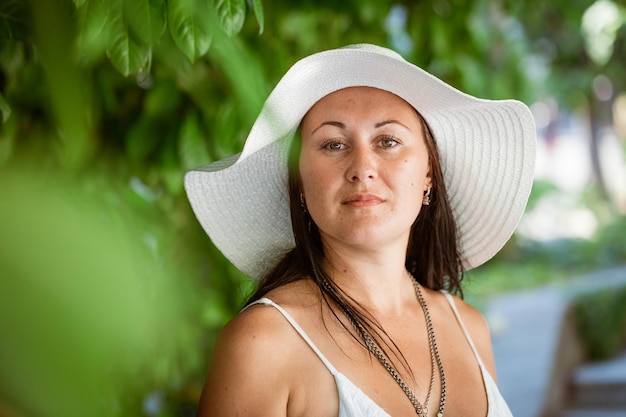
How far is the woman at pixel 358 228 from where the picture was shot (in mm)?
1389

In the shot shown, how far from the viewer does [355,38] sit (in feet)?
7.61

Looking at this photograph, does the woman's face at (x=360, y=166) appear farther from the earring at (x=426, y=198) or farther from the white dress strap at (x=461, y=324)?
the white dress strap at (x=461, y=324)

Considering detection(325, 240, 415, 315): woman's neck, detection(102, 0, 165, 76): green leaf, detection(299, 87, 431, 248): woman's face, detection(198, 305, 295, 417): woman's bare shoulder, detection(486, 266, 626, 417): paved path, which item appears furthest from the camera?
detection(486, 266, 626, 417): paved path

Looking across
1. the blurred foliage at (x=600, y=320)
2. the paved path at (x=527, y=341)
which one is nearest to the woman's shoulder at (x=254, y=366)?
the paved path at (x=527, y=341)

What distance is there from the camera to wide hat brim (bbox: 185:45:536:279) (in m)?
Answer: 1.45

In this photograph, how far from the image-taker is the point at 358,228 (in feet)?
4.74

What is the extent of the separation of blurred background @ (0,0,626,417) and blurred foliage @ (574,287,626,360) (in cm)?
143

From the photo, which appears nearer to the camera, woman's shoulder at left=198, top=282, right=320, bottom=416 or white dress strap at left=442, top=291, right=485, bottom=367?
woman's shoulder at left=198, top=282, right=320, bottom=416

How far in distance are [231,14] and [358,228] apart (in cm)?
53

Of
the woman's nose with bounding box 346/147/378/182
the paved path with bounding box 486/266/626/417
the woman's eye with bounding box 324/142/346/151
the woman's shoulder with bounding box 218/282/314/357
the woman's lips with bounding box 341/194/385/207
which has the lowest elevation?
the paved path with bounding box 486/266/626/417

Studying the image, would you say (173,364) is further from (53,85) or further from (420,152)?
(53,85)

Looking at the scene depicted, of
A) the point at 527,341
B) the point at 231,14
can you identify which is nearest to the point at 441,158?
the point at 231,14

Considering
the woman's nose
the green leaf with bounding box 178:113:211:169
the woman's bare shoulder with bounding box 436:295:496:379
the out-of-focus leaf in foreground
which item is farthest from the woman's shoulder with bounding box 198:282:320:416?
the out-of-focus leaf in foreground

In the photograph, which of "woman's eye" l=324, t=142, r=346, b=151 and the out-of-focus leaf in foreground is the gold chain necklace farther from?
the out-of-focus leaf in foreground
